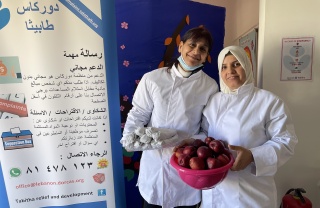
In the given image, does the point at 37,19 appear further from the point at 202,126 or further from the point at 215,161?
the point at 215,161

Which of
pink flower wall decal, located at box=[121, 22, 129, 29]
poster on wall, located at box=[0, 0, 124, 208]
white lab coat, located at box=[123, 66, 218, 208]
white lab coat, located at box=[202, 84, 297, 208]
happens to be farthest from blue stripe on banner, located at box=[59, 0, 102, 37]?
white lab coat, located at box=[202, 84, 297, 208]

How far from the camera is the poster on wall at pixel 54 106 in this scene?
4.20ft

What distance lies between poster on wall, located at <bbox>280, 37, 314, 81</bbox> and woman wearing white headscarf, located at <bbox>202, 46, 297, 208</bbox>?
1.06ft

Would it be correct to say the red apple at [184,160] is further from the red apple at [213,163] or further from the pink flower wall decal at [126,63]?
the pink flower wall decal at [126,63]

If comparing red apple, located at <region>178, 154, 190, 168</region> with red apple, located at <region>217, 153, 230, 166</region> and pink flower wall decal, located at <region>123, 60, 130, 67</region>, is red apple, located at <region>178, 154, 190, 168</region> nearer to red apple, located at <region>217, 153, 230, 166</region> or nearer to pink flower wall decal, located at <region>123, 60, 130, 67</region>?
red apple, located at <region>217, 153, 230, 166</region>

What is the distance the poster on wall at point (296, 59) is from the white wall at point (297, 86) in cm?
2

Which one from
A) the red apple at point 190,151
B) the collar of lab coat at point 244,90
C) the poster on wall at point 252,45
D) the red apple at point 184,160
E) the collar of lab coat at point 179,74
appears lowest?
the red apple at point 184,160

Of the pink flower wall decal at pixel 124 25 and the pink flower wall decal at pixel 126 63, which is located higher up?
the pink flower wall decal at pixel 124 25

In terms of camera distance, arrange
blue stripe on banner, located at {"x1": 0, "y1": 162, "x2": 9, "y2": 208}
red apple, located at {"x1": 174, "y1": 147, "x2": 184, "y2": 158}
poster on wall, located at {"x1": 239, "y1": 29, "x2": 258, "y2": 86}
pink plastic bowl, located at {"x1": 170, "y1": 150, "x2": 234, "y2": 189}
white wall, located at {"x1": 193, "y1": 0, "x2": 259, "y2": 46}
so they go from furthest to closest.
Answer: white wall, located at {"x1": 193, "y1": 0, "x2": 259, "y2": 46} → poster on wall, located at {"x1": 239, "y1": 29, "x2": 258, "y2": 86} → blue stripe on banner, located at {"x1": 0, "y1": 162, "x2": 9, "y2": 208} → red apple, located at {"x1": 174, "y1": 147, "x2": 184, "y2": 158} → pink plastic bowl, located at {"x1": 170, "y1": 150, "x2": 234, "y2": 189}

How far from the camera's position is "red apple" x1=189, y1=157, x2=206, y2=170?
35.6 inches

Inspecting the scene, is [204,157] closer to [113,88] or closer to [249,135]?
[249,135]

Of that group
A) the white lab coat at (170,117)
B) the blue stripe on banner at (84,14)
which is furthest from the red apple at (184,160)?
the blue stripe on banner at (84,14)

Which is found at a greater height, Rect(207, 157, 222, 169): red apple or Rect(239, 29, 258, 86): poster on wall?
Rect(239, 29, 258, 86): poster on wall

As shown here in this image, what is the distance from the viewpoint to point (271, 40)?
124 centimetres
